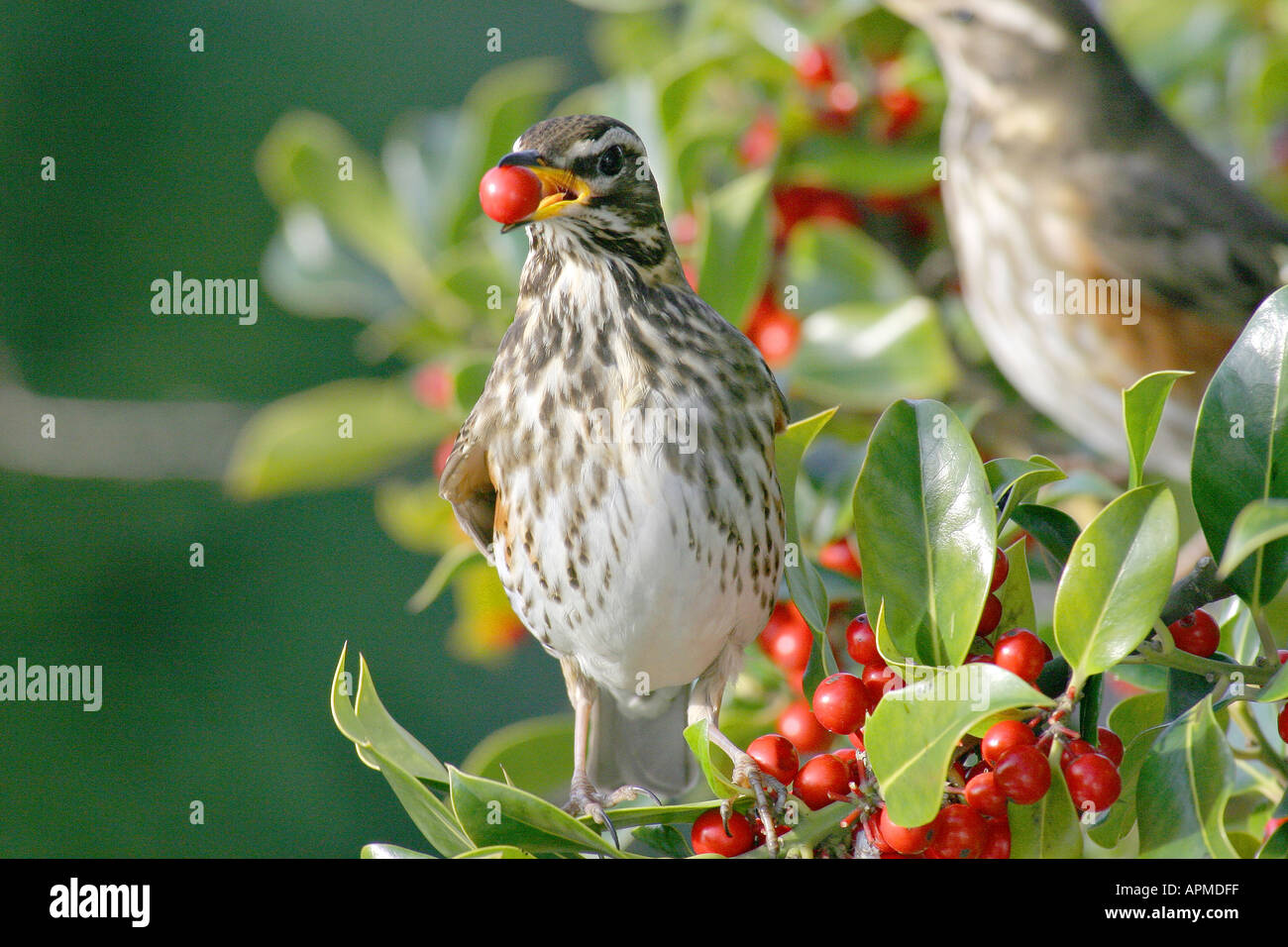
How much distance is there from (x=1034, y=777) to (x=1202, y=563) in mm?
235

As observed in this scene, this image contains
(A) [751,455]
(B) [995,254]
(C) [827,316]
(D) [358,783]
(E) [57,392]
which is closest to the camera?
(A) [751,455]

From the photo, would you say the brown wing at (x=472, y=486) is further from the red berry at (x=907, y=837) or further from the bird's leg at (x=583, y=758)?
the red berry at (x=907, y=837)

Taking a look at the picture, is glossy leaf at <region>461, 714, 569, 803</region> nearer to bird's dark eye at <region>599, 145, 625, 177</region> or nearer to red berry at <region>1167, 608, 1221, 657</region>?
bird's dark eye at <region>599, 145, 625, 177</region>

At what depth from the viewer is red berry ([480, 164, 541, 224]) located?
1096 mm

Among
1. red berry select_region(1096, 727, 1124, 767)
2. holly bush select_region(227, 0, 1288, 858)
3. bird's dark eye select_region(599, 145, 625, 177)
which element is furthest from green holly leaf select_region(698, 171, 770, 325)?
red berry select_region(1096, 727, 1124, 767)

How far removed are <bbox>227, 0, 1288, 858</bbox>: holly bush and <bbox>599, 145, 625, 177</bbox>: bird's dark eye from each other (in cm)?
32

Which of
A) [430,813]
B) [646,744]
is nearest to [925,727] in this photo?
[430,813]

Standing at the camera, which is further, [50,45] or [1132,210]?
[50,45]

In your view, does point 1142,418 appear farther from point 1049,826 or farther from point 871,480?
point 1049,826

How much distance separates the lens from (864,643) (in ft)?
3.66

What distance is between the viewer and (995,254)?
2.23m

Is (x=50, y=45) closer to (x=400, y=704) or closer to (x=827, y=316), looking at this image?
(x=400, y=704)

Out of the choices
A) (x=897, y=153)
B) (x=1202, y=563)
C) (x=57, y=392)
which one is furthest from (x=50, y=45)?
(x=1202, y=563)

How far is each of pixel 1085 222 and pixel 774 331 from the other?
74cm
